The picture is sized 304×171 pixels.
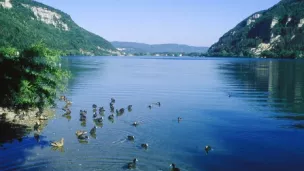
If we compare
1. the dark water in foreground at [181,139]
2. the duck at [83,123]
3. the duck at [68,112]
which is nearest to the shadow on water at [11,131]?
the dark water in foreground at [181,139]

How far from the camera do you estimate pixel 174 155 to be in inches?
1073

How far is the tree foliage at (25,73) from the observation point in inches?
1048

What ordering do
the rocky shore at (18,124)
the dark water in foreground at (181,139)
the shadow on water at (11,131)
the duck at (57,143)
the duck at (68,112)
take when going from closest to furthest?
the dark water in foreground at (181,139) → the duck at (57,143) → the shadow on water at (11,131) → the rocky shore at (18,124) → the duck at (68,112)

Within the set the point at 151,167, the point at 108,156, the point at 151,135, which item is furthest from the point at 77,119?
the point at 151,167

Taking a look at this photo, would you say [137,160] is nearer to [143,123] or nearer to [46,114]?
[143,123]

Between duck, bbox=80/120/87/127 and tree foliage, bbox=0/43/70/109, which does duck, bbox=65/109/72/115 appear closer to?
duck, bbox=80/120/87/127

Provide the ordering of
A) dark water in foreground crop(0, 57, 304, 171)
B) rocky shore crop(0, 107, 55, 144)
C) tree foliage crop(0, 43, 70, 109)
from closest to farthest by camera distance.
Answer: dark water in foreground crop(0, 57, 304, 171) < tree foliage crop(0, 43, 70, 109) < rocky shore crop(0, 107, 55, 144)

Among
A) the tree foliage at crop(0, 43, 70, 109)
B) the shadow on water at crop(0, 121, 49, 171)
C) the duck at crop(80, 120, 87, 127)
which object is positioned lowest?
the duck at crop(80, 120, 87, 127)

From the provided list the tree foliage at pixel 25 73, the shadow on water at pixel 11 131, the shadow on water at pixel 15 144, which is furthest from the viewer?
the shadow on water at pixel 11 131

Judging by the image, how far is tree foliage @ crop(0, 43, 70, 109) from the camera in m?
26.6

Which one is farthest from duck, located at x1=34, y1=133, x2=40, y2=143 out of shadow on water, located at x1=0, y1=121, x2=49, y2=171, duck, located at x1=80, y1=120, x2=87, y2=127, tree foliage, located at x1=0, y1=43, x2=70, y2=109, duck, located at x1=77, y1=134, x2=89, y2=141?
duck, located at x1=80, y1=120, x2=87, y2=127

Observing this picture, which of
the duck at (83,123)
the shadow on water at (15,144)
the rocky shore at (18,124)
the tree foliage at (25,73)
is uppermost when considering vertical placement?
the tree foliage at (25,73)

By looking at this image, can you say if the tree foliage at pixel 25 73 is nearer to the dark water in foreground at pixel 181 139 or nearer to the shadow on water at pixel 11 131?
the shadow on water at pixel 11 131

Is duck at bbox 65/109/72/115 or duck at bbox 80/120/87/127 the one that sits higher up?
duck at bbox 65/109/72/115
